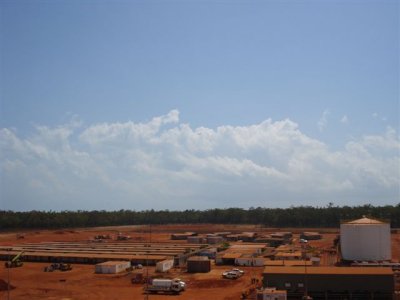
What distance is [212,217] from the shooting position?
131 metres

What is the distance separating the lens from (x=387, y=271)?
32125 millimetres

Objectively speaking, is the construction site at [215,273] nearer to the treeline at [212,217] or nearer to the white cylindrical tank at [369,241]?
the white cylindrical tank at [369,241]

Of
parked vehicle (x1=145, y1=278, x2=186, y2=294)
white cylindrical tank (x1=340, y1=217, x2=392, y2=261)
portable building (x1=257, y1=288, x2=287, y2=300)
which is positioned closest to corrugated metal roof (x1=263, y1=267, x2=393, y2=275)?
portable building (x1=257, y1=288, x2=287, y2=300)

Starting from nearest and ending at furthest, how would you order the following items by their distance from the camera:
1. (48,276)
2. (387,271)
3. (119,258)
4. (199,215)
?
(387,271), (48,276), (119,258), (199,215)

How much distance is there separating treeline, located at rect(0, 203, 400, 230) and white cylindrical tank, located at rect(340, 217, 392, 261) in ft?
171

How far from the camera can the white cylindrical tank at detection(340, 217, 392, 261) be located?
152 feet

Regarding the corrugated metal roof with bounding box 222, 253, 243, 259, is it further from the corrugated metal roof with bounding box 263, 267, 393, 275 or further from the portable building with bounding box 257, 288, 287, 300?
the portable building with bounding box 257, 288, 287, 300

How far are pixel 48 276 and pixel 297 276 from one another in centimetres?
2412

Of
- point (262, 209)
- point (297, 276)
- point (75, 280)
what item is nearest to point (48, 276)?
point (75, 280)

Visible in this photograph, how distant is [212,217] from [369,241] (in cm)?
8559

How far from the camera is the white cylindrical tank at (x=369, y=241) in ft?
152

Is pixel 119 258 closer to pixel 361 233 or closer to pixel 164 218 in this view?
pixel 361 233

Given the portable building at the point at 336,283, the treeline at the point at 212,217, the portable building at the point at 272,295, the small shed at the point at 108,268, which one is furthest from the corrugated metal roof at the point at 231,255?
the treeline at the point at 212,217

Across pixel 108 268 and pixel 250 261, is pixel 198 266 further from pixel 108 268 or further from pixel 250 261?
pixel 108 268
